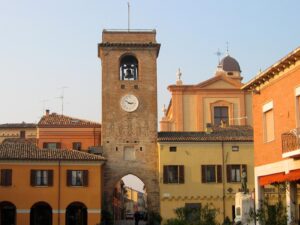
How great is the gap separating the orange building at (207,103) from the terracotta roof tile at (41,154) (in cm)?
1373

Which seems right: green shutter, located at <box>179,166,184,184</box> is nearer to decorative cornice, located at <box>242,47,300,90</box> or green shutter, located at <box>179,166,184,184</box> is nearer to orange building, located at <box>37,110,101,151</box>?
orange building, located at <box>37,110,101,151</box>

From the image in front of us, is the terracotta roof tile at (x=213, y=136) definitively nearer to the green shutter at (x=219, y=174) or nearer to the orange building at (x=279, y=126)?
the green shutter at (x=219, y=174)

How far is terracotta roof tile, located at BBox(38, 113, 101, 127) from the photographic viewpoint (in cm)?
5209

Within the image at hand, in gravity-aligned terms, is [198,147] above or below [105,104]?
below

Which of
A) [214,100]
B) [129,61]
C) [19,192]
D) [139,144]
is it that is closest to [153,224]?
[139,144]

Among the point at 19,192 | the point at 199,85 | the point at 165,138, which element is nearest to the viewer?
the point at 19,192

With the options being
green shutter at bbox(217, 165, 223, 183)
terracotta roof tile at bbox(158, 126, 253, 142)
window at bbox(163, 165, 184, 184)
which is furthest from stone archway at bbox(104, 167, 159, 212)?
green shutter at bbox(217, 165, 223, 183)

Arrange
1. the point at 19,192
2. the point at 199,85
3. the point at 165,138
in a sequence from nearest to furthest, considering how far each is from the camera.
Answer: the point at 19,192
the point at 165,138
the point at 199,85

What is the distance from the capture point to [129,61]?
1927 inches

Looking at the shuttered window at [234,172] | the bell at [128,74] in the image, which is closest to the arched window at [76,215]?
the bell at [128,74]

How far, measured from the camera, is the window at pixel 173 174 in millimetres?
45188

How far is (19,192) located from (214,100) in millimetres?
21256

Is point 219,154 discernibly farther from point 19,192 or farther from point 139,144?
point 19,192

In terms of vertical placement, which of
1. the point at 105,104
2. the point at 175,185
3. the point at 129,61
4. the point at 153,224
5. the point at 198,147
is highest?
the point at 129,61
